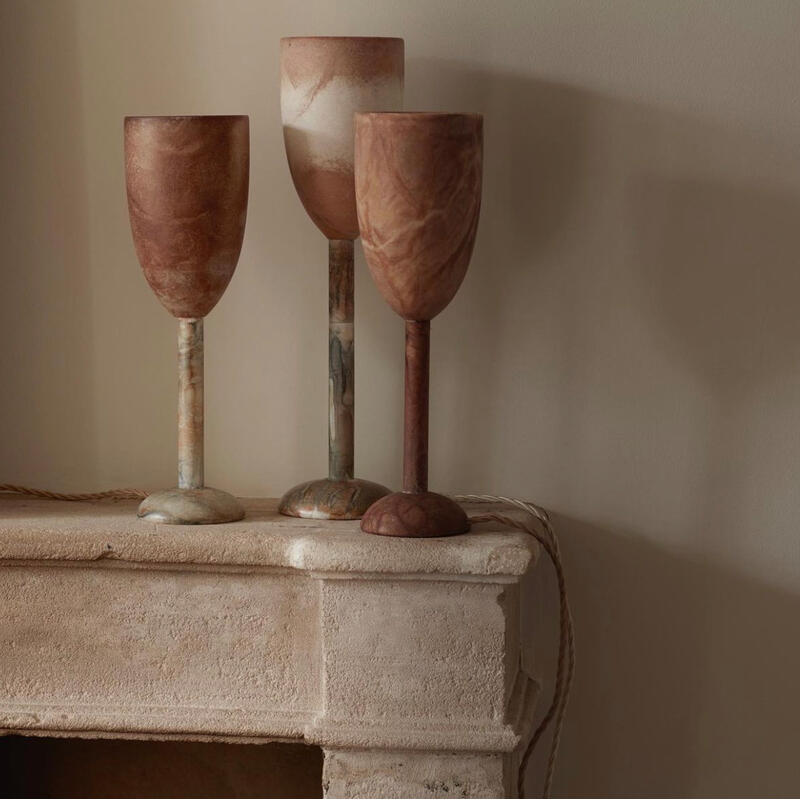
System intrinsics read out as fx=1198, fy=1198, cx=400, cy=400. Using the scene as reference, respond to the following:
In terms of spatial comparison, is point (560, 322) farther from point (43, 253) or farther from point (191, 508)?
point (43, 253)

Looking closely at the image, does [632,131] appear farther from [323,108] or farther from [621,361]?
[323,108]

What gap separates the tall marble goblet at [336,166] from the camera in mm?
1279

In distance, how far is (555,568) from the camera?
1.42 meters

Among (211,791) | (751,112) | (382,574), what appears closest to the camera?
(382,574)

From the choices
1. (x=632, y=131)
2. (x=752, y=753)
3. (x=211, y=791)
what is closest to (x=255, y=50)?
(x=632, y=131)

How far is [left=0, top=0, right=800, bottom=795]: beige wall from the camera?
142 centimetres

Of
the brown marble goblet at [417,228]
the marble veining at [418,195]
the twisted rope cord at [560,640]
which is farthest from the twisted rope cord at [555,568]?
the marble veining at [418,195]

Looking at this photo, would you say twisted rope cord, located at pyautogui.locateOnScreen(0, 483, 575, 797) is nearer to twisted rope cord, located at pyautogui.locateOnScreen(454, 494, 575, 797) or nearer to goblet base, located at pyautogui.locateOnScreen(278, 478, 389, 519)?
twisted rope cord, located at pyautogui.locateOnScreen(454, 494, 575, 797)

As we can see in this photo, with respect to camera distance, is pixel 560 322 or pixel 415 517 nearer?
pixel 415 517

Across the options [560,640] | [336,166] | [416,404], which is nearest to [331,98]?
[336,166]

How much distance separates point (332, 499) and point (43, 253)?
50cm

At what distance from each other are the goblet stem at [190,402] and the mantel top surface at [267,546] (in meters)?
0.08

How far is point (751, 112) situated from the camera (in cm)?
141

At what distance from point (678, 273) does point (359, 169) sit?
1.47ft
